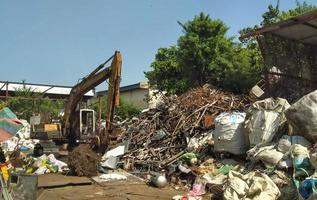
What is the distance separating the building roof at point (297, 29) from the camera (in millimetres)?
11562

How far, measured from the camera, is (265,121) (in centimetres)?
992

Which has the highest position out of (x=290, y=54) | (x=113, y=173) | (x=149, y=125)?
(x=290, y=54)

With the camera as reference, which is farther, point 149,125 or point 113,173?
point 149,125

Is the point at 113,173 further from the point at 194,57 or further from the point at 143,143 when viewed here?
the point at 194,57

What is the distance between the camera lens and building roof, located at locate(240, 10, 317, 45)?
11562 mm

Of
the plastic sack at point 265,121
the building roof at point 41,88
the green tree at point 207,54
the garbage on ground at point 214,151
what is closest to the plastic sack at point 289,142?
the garbage on ground at point 214,151

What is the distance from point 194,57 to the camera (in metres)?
19.0

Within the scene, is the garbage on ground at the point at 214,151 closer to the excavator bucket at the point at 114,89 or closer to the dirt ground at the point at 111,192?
the dirt ground at the point at 111,192

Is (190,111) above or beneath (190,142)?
above

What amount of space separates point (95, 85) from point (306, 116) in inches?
313

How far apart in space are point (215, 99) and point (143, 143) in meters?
2.63

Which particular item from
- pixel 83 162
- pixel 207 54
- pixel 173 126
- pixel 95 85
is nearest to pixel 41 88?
pixel 207 54

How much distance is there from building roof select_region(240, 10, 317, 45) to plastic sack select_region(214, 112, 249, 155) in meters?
3.00

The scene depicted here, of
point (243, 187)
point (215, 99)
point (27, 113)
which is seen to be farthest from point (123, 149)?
point (27, 113)
